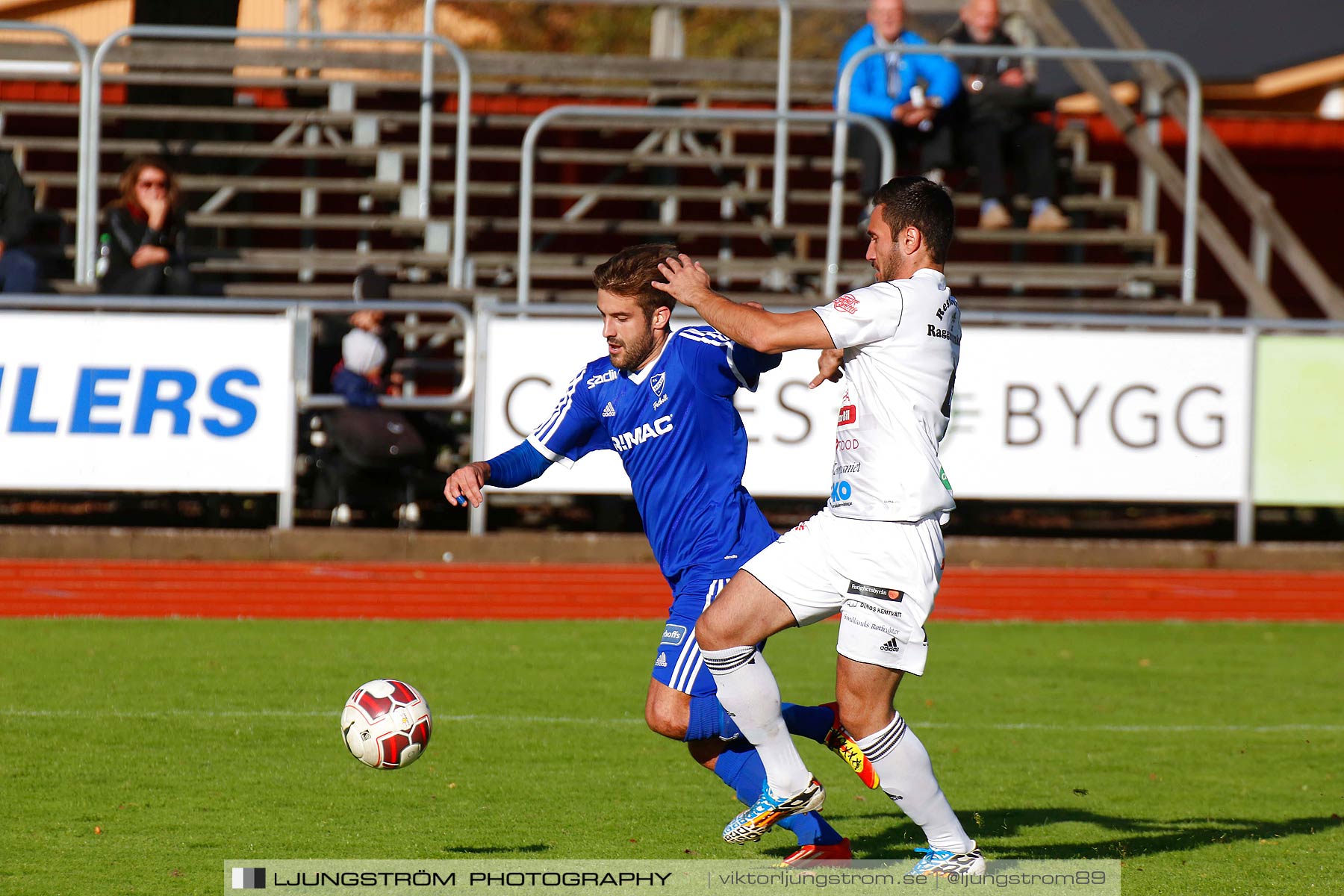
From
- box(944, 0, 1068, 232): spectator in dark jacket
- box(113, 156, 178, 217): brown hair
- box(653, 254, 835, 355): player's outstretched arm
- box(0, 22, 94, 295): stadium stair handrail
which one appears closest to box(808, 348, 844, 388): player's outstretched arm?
box(653, 254, 835, 355): player's outstretched arm

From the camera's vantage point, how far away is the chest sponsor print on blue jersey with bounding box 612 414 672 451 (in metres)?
5.61

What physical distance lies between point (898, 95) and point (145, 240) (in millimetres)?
6712

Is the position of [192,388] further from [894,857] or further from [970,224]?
[970,224]

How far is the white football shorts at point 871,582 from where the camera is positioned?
4.93 m

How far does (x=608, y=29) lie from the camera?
36531mm

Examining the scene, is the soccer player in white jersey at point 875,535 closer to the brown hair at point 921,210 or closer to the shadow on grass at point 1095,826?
the brown hair at point 921,210

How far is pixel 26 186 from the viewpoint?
14.6 metres

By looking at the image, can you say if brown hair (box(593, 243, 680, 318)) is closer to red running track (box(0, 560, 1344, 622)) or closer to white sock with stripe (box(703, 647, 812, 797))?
white sock with stripe (box(703, 647, 812, 797))

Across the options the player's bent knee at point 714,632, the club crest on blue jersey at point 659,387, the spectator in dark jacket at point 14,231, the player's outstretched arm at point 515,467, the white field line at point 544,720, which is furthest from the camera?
the spectator in dark jacket at point 14,231

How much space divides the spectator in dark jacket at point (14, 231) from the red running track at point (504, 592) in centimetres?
227

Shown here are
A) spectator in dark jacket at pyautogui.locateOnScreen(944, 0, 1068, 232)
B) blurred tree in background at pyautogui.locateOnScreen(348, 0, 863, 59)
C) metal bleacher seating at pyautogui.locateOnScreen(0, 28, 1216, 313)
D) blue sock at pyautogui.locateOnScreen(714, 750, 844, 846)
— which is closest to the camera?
blue sock at pyautogui.locateOnScreen(714, 750, 844, 846)

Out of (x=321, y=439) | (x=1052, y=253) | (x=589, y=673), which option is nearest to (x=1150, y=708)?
(x=589, y=673)

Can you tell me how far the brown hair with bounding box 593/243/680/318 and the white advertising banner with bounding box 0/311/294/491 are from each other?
763 cm

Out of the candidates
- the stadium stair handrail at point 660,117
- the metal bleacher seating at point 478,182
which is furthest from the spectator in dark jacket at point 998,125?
the stadium stair handrail at point 660,117
